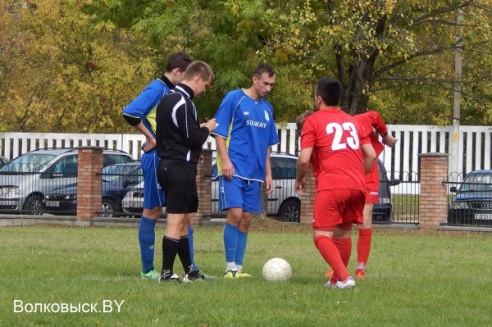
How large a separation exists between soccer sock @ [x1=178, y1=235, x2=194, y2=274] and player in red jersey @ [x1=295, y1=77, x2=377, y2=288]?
1336 millimetres

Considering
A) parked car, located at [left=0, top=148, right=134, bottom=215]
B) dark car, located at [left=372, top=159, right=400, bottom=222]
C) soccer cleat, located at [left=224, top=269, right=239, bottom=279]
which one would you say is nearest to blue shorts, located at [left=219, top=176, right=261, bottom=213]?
soccer cleat, located at [left=224, top=269, right=239, bottom=279]

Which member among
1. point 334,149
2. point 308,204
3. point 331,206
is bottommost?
point 308,204

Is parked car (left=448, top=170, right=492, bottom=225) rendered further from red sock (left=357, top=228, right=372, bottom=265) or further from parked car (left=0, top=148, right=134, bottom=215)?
red sock (left=357, top=228, right=372, bottom=265)

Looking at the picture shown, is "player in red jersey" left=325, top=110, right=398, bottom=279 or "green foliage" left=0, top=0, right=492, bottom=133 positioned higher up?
"green foliage" left=0, top=0, right=492, bottom=133

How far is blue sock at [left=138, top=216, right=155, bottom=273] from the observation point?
35.5 ft

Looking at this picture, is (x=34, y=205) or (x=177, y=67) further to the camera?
(x=34, y=205)

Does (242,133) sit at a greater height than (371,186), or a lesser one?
greater

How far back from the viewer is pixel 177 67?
1083 centimetres

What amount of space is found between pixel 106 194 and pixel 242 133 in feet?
53.9

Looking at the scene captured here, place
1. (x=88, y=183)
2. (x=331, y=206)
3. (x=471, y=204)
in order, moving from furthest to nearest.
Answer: (x=88, y=183) < (x=471, y=204) < (x=331, y=206)

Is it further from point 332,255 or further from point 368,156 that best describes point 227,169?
point 332,255

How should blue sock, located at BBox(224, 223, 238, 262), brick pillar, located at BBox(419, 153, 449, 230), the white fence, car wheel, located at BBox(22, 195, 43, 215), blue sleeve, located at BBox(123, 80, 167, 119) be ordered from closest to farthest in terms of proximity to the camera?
1. blue sleeve, located at BBox(123, 80, 167, 119)
2. blue sock, located at BBox(224, 223, 238, 262)
3. brick pillar, located at BBox(419, 153, 449, 230)
4. car wheel, located at BBox(22, 195, 43, 215)
5. the white fence

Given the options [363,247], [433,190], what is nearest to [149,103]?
[363,247]

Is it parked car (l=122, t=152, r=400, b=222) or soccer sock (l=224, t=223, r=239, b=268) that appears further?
parked car (l=122, t=152, r=400, b=222)
